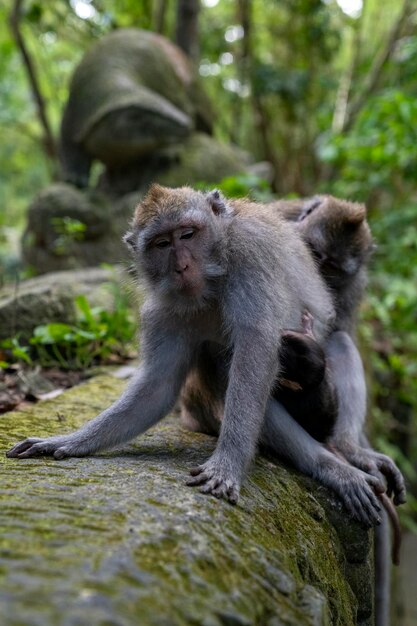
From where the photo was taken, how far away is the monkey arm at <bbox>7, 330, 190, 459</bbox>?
9.37 feet

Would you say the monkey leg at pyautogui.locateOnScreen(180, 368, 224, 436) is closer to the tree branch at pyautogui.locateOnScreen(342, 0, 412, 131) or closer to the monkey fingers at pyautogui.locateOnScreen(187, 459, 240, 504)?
the monkey fingers at pyautogui.locateOnScreen(187, 459, 240, 504)

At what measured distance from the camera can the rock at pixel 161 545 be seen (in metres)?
1.51

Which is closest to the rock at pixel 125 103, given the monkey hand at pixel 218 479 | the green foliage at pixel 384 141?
the green foliage at pixel 384 141

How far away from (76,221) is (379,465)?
5302mm

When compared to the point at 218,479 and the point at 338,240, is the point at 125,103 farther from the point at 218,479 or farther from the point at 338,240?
the point at 218,479

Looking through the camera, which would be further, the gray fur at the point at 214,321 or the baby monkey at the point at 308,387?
the baby monkey at the point at 308,387

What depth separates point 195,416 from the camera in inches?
140

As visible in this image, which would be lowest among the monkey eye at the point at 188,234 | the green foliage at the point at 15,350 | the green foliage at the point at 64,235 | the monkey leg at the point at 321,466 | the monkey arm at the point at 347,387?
the green foliage at the point at 15,350

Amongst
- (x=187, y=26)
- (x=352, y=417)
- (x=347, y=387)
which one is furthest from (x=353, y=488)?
(x=187, y=26)

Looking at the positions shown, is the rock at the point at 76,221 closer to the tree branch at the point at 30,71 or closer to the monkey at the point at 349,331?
the monkey at the point at 349,331

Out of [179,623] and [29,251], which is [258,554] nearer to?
[179,623]

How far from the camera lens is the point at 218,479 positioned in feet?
8.06

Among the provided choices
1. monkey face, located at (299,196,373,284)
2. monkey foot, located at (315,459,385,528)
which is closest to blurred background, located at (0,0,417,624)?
monkey face, located at (299,196,373,284)

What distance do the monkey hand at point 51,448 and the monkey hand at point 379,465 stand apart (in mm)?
1504
